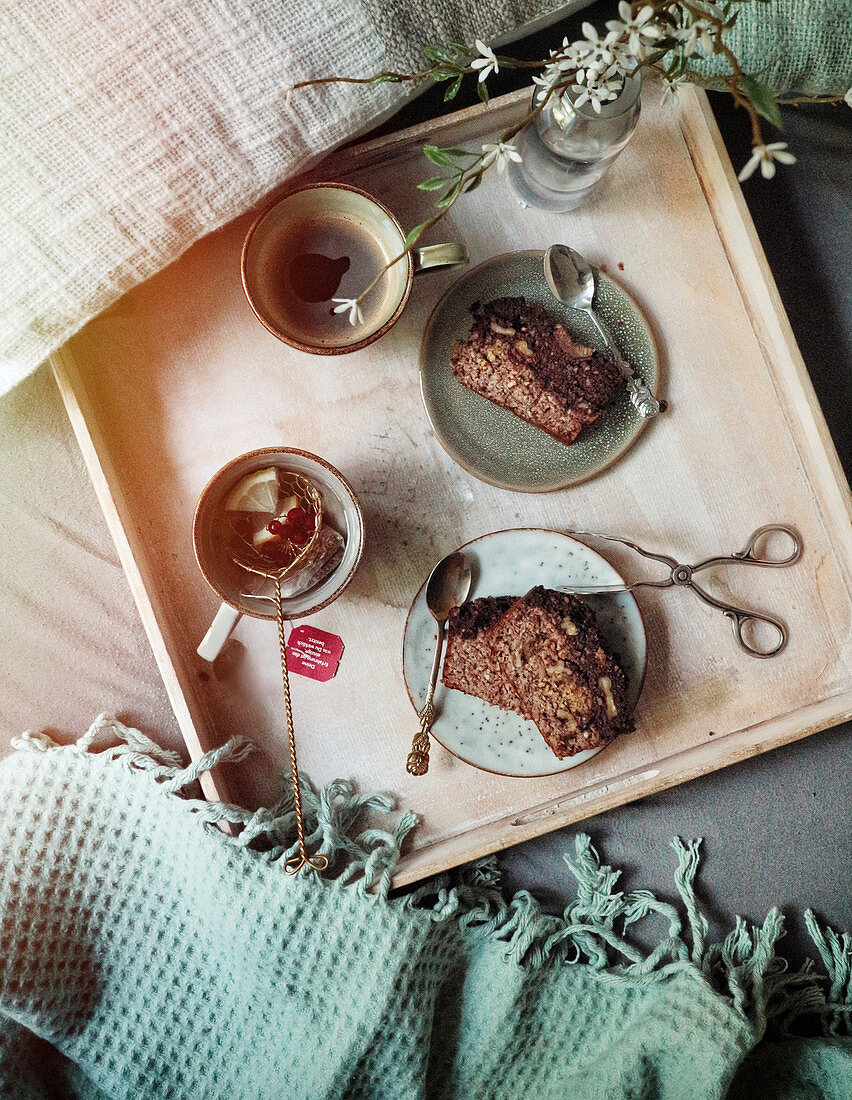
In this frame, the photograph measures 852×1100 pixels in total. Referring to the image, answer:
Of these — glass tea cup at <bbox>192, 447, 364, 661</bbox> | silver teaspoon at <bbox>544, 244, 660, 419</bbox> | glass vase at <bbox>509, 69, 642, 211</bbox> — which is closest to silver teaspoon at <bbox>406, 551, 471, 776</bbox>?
glass tea cup at <bbox>192, 447, 364, 661</bbox>

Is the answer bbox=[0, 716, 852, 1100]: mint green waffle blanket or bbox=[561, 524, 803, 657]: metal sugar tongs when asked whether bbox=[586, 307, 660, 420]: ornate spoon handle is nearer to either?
bbox=[561, 524, 803, 657]: metal sugar tongs

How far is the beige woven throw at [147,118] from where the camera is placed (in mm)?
894

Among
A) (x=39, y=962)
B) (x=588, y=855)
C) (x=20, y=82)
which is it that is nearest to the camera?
(x=20, y=82)

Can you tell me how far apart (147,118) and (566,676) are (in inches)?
34.5

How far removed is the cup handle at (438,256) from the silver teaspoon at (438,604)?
1.25 ft

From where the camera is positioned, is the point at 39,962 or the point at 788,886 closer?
the point at 39,962

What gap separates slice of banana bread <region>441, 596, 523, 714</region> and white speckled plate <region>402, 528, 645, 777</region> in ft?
0.06

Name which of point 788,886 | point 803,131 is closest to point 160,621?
point 788,886

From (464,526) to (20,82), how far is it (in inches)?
30.3

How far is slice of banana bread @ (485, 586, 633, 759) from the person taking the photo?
39.8 inches

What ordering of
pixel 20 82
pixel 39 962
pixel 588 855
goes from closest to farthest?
pixel 20 82 → pixel 39 962 → pixel 588 855

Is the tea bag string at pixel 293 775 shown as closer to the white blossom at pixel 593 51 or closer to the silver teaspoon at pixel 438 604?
the silver teaspoon at pixel 438 604

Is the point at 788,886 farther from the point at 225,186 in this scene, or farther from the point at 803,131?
the point at 225,186

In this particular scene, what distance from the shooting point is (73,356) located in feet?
3.51
